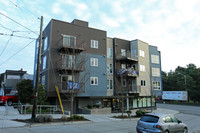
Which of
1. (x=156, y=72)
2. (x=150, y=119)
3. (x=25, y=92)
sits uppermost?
(x=156, y=72)

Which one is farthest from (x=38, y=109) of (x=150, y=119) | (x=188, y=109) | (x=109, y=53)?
(x=188, y=109)

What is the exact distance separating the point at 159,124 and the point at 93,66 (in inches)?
691

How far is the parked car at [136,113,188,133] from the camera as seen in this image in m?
9.86

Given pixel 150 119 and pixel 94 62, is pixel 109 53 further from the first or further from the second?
pixel 150 119

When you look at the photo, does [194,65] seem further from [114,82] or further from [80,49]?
[80,49]

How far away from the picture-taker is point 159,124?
32.4 ft

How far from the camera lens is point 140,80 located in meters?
32.0

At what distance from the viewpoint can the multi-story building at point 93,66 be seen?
23062mm

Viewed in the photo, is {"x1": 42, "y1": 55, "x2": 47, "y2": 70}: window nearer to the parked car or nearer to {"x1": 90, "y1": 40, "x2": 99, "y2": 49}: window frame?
{"x1": 90, "y1": 40, "x2": 99, "y2": 49}: window frame

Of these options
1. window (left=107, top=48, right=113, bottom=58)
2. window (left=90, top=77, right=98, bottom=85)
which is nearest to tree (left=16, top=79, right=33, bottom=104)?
window (left=90, top=77, right=98, bottom=85)

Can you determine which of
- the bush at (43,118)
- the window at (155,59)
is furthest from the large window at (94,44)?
the bush at (43,118)

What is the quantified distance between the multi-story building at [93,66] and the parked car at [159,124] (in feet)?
31.8

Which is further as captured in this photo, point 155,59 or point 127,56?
point 155,59

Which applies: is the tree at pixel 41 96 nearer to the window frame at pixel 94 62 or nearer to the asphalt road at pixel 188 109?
the window frame at pixel 94 62
